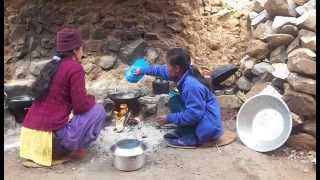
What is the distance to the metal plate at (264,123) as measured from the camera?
2.85 metres

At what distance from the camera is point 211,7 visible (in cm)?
428

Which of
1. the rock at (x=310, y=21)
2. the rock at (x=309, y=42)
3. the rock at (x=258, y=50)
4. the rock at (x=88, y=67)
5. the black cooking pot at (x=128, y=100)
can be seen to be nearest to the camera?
the rock at (x=309, y=42)

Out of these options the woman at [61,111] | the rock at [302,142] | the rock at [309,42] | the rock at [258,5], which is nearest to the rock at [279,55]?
the rock at [309,42]

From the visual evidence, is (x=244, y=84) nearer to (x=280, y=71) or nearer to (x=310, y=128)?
(x=280, y=71)

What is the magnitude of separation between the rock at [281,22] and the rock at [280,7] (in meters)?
0.07

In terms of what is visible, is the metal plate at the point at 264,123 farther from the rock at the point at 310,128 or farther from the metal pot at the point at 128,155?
the metal pot at the point at 128,155

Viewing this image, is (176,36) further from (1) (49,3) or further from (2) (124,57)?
(1) (49,3)

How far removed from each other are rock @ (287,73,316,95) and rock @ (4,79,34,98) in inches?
→ 82.6

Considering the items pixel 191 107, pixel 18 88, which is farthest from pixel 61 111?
pixel 18 88

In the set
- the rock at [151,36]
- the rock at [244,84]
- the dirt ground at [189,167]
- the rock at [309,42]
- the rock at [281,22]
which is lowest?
the dirt ground at [189,167]

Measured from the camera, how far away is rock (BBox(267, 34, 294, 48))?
3.33 m

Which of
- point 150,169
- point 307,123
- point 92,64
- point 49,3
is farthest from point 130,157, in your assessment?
point 49,3

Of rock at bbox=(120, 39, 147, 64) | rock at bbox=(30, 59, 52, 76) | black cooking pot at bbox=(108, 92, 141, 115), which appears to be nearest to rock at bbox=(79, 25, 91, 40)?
rock at bbox=(120, 39, 147, 64)

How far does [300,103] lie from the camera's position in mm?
2834
